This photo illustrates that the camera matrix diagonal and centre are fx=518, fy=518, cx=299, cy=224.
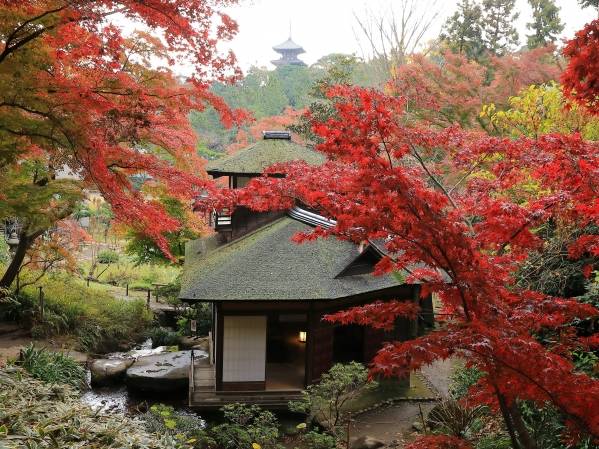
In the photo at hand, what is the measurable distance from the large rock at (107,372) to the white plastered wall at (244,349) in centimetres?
358

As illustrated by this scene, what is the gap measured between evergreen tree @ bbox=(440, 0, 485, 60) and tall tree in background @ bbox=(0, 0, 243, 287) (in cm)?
1775

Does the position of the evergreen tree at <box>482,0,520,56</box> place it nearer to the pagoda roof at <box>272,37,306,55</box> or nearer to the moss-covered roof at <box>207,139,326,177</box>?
the moss-covered roof at <box>207,139,326,177</box>

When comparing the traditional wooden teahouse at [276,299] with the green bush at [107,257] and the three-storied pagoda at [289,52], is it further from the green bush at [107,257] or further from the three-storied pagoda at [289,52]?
the three-storied pagoda at [289,52]

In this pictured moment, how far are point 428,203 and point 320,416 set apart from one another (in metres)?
6.20

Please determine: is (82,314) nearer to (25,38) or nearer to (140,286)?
(140,286)

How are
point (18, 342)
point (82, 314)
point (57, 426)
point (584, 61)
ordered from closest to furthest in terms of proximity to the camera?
point (584, 61) → point (57, 426) → point (18, 342) → point (82, 314)

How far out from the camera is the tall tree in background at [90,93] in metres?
5.78

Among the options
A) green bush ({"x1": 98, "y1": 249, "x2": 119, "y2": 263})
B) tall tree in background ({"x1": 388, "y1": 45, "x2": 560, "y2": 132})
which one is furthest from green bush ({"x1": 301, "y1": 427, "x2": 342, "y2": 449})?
green bush ({"x1": 98, "y1": 249, "x2": 119, "y2": 263})

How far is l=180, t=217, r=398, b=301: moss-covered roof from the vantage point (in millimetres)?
9859

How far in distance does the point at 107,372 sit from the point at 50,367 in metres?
2.74

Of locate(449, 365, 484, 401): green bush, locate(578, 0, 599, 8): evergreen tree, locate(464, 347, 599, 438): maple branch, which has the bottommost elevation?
locate(449, 365, 484, 401): green bush

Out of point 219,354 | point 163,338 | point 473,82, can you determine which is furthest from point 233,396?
point 473,82

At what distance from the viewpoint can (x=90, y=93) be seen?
20.7 feet

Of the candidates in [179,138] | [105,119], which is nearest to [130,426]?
[105,119]
